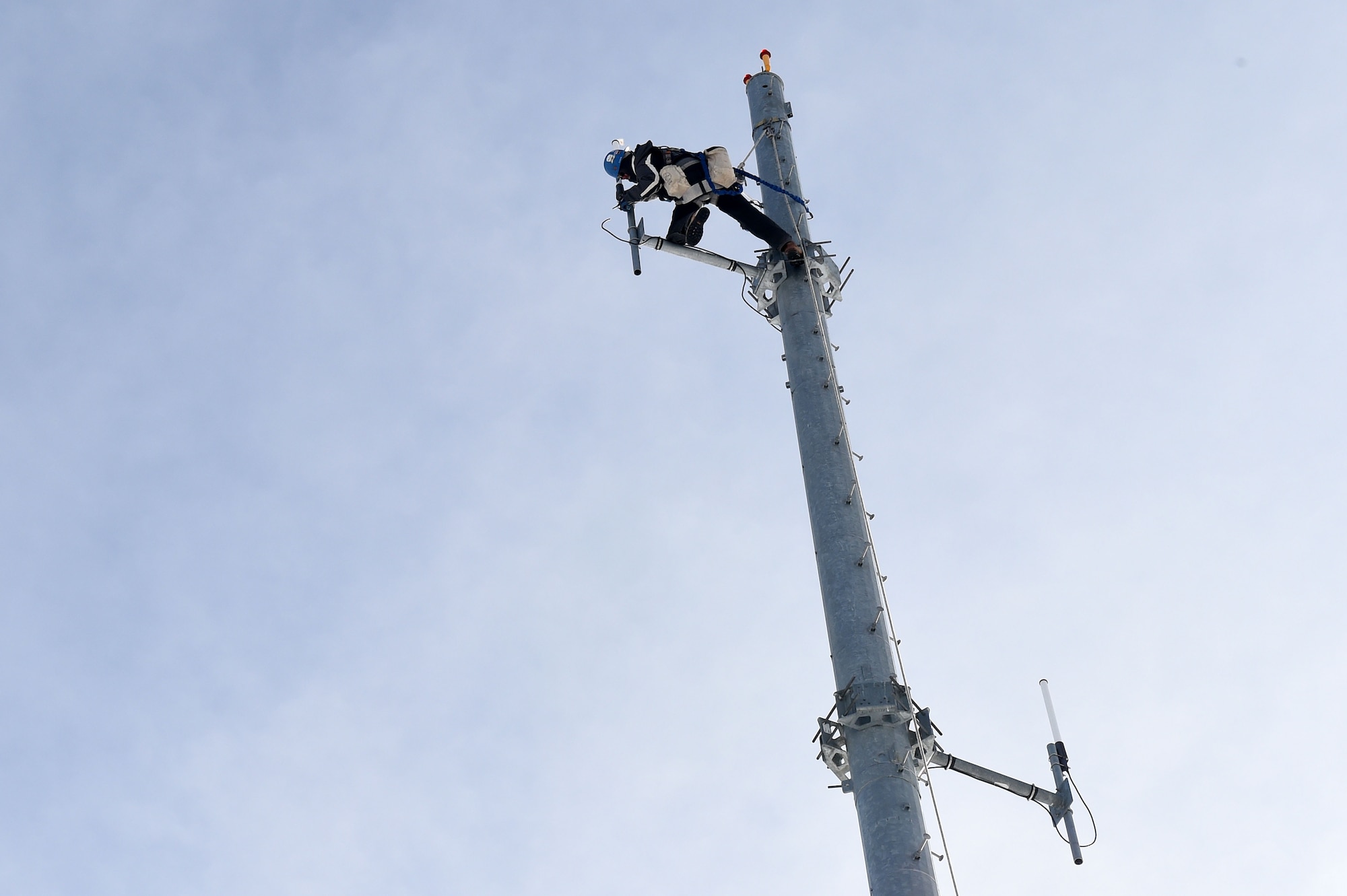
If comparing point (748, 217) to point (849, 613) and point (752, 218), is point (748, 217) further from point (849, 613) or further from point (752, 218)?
point (849, 613)

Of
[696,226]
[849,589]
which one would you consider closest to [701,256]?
[696,226]

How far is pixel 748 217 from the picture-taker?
17453mm

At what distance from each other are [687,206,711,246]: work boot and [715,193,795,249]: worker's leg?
327 millimetres

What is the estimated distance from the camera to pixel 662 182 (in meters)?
17.4

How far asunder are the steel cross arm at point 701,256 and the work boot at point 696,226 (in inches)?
13.1

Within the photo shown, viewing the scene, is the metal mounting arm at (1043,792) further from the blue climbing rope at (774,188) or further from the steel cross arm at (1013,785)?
the blue climbing rope at (774,188)

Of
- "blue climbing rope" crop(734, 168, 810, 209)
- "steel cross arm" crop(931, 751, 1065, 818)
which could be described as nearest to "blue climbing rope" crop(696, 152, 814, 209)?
"blue climbing rope" crop(734, 168, 810, 209)

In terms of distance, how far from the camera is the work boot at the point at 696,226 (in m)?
17.8

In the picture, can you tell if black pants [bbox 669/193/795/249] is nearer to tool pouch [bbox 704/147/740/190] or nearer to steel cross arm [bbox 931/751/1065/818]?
tool pouch [bbox 704/147/740/190]

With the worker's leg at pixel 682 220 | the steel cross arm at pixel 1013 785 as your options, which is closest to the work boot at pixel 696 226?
the worker's leg at pixel 682 220

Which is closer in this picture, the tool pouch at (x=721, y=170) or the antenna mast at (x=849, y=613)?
the antenna mast at (x=849, y=613)

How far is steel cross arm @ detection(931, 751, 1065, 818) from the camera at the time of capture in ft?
46.8

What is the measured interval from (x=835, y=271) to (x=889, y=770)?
7.00 meters

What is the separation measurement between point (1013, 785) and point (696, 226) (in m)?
8.22
